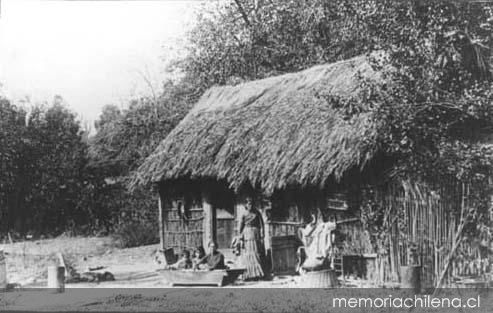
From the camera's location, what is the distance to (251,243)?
9.09 m

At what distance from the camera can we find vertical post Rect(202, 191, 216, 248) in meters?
11.0

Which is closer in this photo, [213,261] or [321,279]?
[321,279]

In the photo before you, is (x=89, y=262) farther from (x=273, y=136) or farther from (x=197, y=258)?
(x=273, y=136)

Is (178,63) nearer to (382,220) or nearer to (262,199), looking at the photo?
(262,199)

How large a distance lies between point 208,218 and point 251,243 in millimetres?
2082

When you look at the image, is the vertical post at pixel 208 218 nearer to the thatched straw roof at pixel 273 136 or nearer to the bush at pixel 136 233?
the thatched straw roof at pixel 273 136

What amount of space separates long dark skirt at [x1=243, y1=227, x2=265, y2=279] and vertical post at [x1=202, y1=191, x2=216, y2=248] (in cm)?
189

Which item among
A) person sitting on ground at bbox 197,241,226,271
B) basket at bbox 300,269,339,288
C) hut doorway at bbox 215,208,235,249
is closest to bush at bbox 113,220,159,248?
hut doorway at bbox 215,208,235,249

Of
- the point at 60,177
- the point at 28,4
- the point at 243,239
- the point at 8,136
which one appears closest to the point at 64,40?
the point at 28,4

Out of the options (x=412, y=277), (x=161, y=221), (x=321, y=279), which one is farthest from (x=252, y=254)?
(x=161, y=221)

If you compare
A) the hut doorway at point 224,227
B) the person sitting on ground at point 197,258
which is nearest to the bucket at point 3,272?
the person sitting on ground at point 197,258

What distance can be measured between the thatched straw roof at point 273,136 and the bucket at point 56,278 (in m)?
2.76

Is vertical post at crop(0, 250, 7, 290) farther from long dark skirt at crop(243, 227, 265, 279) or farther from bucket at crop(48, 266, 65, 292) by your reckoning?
long dark skirt at crop(243, 227, 265, 279)

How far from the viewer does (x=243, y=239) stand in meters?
9.27
